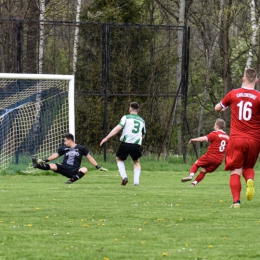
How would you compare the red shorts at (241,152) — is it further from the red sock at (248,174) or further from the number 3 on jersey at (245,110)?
the number 3 on jersey at (245,110)

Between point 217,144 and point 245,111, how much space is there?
4649 millimetres

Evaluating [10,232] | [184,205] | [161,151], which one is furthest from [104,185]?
[161,151]

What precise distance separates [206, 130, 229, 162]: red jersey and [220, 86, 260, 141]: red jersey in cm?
437

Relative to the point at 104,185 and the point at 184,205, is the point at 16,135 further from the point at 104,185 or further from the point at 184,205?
the point at 184,205

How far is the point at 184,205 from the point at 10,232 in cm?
349

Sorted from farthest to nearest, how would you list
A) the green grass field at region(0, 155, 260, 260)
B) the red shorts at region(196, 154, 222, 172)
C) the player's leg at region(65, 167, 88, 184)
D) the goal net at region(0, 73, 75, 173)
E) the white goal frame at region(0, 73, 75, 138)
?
the goal net at region(0, 73, 75, 173), the white goal frame at region(0, 73, 75, 138), the red shorts at region(196, 154, 222, 172), the player's leg at region(65, 167, 88, 184), the green grass field at region(0, 155, 260, 260)

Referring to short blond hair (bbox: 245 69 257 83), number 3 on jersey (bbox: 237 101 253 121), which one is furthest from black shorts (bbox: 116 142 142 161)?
short blond hair (bbox: 245 69 257 83)

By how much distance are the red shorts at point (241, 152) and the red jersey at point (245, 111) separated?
73 millimetres

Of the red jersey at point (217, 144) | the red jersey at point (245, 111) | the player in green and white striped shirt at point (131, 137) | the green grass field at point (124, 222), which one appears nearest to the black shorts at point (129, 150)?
the player in green and white striped shirt at point (131, 137)

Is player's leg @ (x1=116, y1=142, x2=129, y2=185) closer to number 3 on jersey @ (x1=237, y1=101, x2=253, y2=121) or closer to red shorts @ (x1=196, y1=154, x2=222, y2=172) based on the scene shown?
red shorts @ (x1=196, y1=154, x2=222, y2=172)

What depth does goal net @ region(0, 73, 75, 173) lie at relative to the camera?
1809 cm

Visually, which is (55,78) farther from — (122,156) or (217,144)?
(217,144)

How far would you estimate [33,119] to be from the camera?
737 inches

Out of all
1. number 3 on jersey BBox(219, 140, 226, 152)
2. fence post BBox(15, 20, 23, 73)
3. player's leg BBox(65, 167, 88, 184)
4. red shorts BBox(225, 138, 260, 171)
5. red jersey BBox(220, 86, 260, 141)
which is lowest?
player's leg BBox(65, 167, 88, 184)
